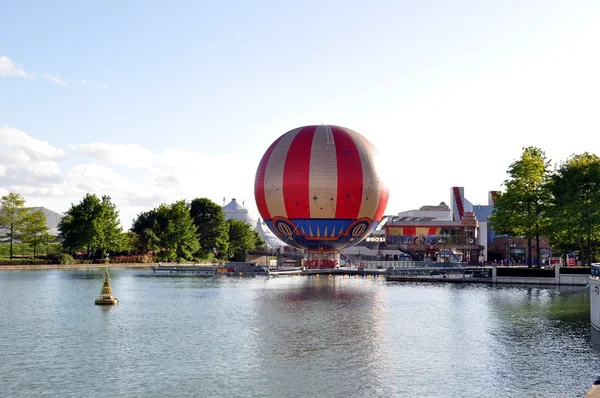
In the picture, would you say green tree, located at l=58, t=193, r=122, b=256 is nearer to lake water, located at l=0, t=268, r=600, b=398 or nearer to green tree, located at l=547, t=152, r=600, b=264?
lake water, located at l=0, t=268, r=600, b=398

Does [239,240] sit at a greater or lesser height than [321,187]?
lesser

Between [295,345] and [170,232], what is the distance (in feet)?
327

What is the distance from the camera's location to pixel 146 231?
5413 inches

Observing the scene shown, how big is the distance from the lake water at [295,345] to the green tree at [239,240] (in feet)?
277

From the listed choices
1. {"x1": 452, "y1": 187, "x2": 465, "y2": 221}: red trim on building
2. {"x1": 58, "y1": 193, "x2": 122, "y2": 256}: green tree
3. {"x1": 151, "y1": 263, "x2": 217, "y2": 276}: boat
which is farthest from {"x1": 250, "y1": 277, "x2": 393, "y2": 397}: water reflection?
{"x1": 452, "y1": 187, "x2": 465, "y2": 221}: red trim on building

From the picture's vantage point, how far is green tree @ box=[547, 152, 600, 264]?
84.8 m

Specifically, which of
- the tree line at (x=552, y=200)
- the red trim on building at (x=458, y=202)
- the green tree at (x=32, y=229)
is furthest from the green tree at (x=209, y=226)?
the tree line at (x=552, y=200)

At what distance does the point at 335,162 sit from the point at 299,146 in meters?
6.40

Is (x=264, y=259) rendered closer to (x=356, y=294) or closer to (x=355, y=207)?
(x=355, y=207)

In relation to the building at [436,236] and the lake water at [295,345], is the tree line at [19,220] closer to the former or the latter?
the lake water at [295,345]

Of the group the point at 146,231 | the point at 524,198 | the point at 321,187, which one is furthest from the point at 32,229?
the point at 524,198

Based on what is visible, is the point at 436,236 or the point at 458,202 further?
the point at 458,202

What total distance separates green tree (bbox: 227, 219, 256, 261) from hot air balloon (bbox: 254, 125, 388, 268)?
42.0 meters

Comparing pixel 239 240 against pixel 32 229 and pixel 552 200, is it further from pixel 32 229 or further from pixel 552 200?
pixel 552 200
